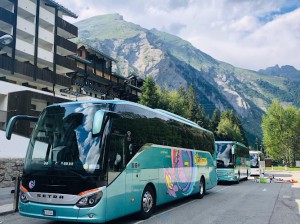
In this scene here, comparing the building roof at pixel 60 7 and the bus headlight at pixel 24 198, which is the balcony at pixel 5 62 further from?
the bus headlight at pixel 24 198

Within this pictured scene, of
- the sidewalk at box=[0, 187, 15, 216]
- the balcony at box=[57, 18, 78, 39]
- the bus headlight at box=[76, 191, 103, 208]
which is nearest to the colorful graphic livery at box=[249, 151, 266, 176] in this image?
the balcony at box=[57, 18, 78, 39]

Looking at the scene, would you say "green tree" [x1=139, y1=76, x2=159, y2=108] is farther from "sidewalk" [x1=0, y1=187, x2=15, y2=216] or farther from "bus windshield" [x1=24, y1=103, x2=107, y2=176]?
"bus windshield" [x1=24, y1=103, x2=107, y2=176]

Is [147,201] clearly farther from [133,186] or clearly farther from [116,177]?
[116,177]

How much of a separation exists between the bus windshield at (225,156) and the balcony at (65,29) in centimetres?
3133

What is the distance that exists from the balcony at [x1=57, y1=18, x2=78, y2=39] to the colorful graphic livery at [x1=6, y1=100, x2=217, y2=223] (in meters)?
39.9

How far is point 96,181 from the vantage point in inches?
307

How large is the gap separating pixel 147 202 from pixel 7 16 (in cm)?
3432

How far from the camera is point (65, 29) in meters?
47.8

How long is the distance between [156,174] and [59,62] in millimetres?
37818

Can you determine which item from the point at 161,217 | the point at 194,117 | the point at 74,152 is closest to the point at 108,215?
the point at 74,152

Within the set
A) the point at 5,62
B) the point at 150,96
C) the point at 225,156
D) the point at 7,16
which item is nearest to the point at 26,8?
the point at 7,16

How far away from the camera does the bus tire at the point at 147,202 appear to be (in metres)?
9.79

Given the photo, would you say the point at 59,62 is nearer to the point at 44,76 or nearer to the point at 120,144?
the point at 44,76

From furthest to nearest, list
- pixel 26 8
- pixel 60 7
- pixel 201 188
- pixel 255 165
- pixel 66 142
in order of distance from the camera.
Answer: pixel 60 7 → pixel 255 165 → pixel 26 8 → pixel 201 188 → pixel 66 142
